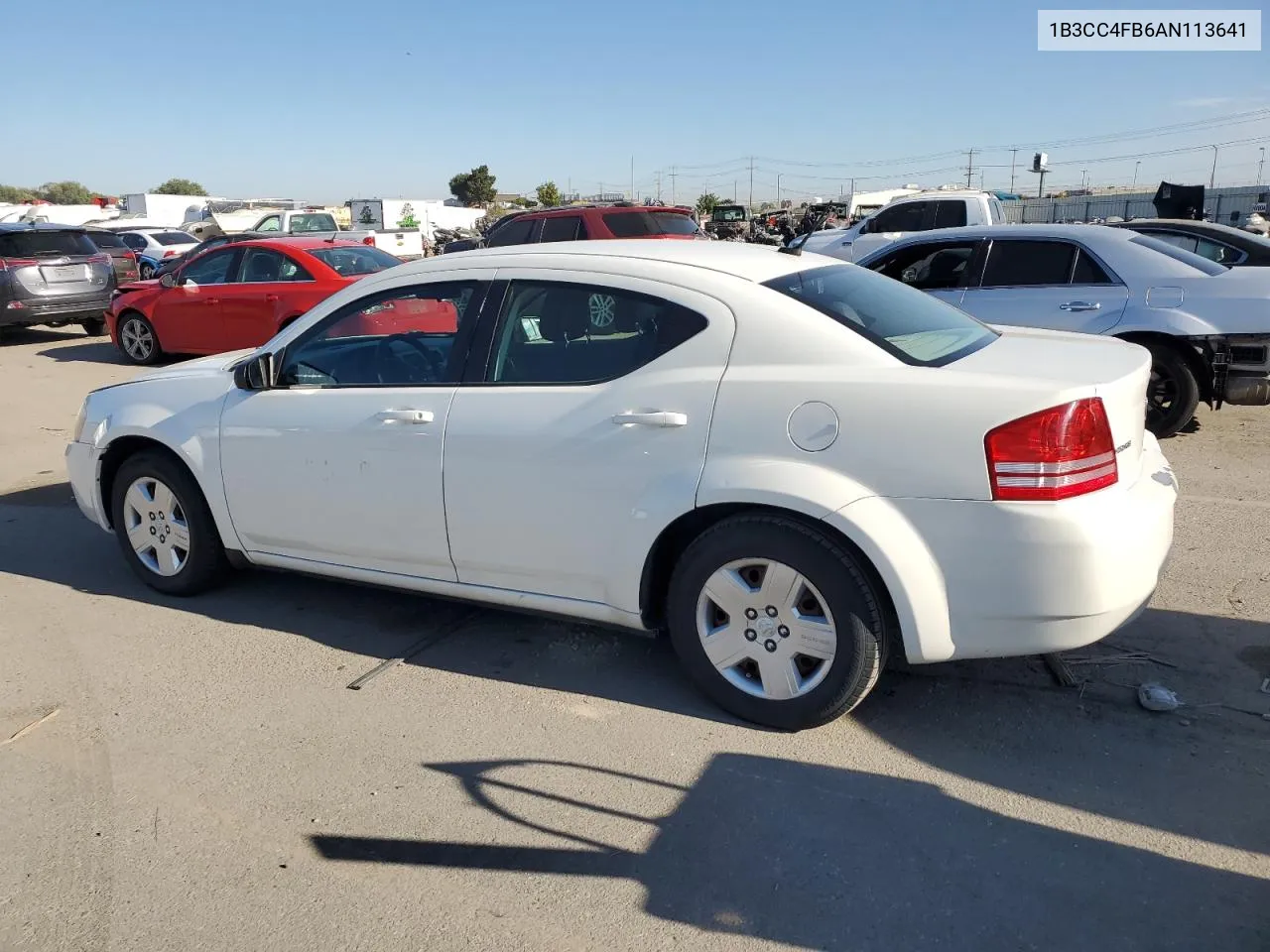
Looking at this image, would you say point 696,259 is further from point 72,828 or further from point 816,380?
point 72,828

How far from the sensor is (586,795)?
10.6 ft

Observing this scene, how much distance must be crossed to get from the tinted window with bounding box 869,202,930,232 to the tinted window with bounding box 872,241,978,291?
299 inches

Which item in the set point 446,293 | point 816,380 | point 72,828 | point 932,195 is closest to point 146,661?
point 72,828

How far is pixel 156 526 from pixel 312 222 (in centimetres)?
2173

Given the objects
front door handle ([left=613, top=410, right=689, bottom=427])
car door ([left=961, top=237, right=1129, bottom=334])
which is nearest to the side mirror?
front door handle ([left=613, top=410, right=689, bottom=427])

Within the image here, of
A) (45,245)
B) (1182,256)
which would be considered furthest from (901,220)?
(45,245)

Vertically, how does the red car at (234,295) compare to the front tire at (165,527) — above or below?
above

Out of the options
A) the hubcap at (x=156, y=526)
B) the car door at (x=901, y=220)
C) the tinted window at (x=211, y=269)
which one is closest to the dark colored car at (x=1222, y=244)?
the car door at (x=901, y=220)

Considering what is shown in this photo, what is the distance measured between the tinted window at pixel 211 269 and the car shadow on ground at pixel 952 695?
7.28m

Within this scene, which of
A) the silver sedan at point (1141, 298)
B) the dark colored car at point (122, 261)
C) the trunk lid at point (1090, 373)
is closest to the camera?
the trunk lid at point (1090, 373)

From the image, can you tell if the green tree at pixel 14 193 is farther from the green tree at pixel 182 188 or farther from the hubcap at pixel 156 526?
the hubcap at pixel 156 526

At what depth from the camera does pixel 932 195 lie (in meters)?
16.2

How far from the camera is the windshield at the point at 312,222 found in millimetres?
24688

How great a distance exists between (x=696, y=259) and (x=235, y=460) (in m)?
2.27
